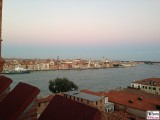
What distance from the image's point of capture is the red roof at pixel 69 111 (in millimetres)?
1616

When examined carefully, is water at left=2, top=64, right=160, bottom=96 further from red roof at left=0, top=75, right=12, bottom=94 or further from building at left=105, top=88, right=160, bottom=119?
red roof at left=0, top=75, right=12, bottom=94

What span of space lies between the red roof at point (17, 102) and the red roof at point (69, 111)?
33cm

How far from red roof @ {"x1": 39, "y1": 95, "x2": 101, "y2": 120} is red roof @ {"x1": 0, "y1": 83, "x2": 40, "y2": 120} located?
328mm

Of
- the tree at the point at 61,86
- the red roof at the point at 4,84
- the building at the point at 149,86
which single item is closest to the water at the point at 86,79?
the tree at the point at 61,86

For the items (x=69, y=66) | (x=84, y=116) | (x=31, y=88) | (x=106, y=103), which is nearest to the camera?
(x=84, y=116)

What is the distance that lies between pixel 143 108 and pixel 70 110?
66.0 feet

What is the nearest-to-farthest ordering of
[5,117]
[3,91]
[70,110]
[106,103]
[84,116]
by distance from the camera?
[84,116] < [70,110] < [5,117] < [3,91] < [106,103]

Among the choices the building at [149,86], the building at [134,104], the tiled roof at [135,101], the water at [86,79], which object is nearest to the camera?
the building at [134,104]

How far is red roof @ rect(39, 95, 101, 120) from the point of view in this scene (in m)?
1.62

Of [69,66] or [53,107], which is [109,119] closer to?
[53,107]

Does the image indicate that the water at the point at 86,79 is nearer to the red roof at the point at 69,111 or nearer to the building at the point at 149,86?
the building at the point at 149,86

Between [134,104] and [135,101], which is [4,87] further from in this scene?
[135,101]

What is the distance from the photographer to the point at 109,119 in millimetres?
8141

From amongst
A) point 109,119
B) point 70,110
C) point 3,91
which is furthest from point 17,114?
point 109,119
